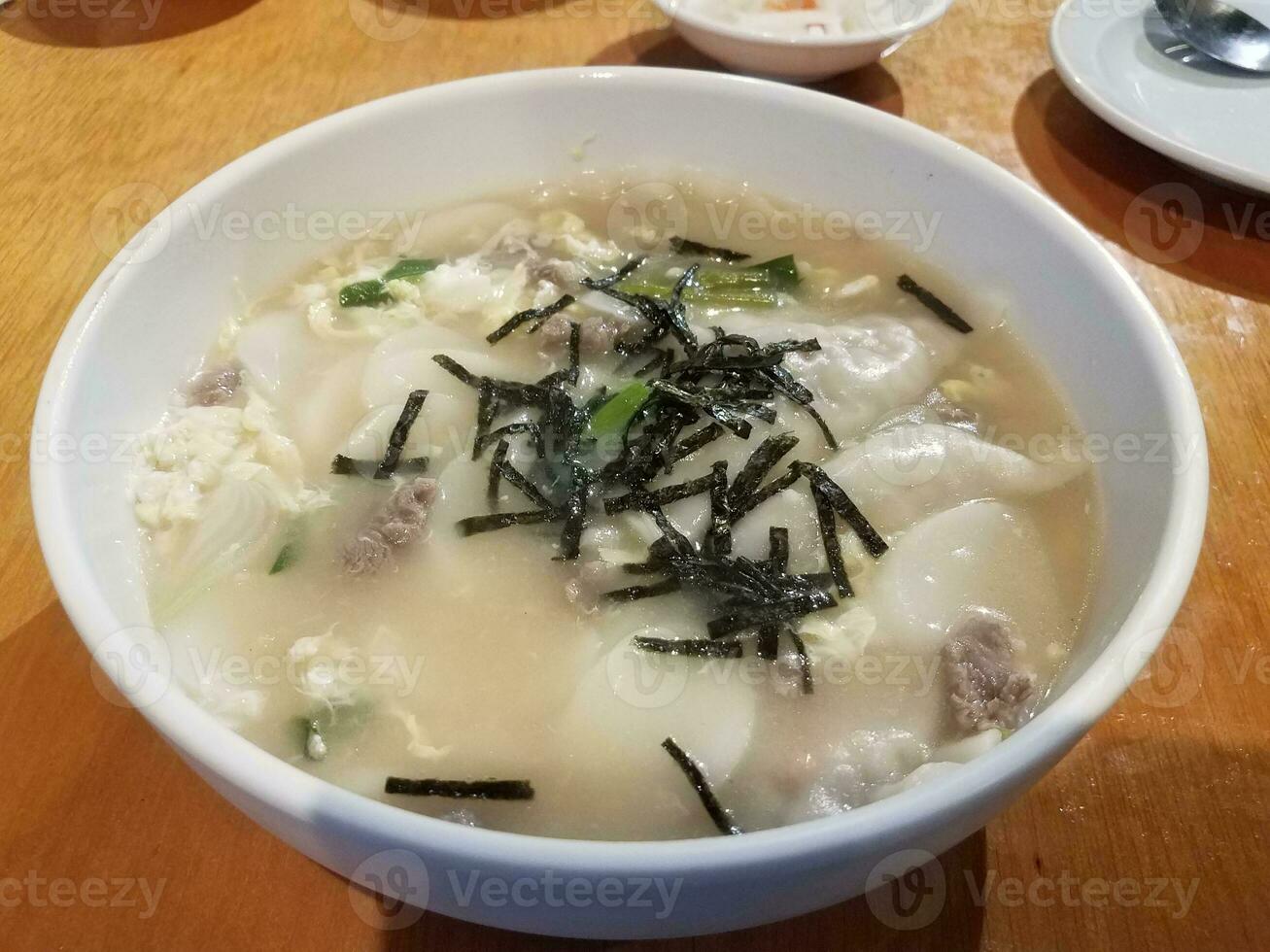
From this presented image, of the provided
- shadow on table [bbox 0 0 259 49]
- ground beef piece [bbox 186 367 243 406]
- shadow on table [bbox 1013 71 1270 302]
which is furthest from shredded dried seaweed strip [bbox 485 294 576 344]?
shadow on table [bbox 0 0 259 49]

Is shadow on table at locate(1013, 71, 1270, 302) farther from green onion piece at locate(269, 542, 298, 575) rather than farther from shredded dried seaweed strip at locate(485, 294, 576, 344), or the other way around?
green onion piece at locate(269, 542, 298, 575)

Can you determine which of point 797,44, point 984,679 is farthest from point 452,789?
point 797,44

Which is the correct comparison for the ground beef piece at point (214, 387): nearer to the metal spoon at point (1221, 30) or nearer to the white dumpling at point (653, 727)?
the white dumpling at point (653, 727)

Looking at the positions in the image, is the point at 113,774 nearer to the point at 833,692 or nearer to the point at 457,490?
the point at 457,490

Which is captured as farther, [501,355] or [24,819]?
[501,355]

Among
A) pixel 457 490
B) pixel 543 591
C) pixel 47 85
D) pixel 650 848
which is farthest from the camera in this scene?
pixel 47 85

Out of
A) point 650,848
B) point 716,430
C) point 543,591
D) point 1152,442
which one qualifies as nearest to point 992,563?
point 1152,442
